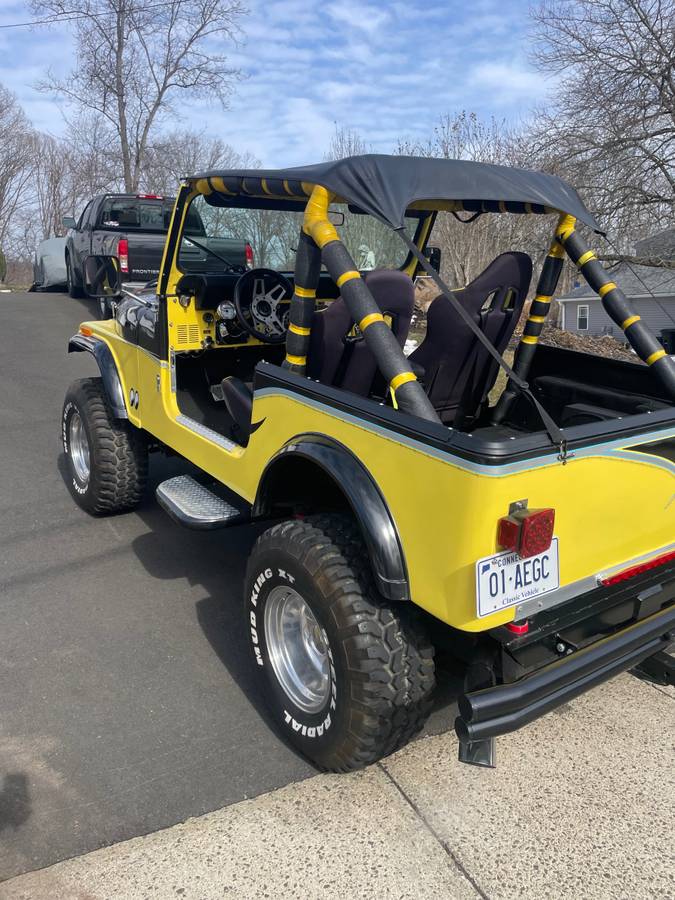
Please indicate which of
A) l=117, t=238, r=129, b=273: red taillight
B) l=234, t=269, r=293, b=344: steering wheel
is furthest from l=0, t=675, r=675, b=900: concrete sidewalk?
l=117, t=238, r=129, b=273: red taillight

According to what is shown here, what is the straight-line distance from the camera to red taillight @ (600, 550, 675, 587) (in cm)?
240

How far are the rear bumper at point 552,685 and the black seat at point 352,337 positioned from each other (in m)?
1.43

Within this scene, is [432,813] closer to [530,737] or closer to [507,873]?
[507,873]

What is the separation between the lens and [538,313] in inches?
143

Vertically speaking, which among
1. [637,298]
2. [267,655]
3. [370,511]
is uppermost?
[637,298]

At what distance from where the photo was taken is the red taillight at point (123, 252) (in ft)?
33.2

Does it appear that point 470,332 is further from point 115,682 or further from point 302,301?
point 115,682

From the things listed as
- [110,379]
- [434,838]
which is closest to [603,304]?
[434,838]

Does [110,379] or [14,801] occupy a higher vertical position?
[110,379]

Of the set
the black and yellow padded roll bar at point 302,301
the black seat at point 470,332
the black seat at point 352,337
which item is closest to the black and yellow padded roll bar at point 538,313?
the black seat at point 470,332

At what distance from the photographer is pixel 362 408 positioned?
2365 mm

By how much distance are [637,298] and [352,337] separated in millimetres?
29423

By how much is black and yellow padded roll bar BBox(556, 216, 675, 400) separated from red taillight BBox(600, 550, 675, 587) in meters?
0.80

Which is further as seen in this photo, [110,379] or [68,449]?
[68,449]
